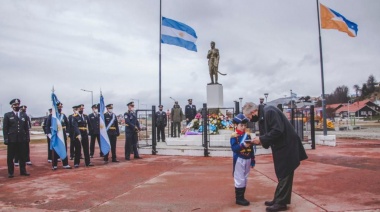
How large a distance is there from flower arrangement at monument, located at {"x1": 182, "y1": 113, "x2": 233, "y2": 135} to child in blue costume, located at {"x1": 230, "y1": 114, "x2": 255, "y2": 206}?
896 centimetres

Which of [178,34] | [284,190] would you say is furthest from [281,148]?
[178,34]

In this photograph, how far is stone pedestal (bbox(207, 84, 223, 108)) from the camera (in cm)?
1698

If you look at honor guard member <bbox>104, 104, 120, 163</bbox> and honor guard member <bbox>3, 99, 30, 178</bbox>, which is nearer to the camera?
honor guard member <bbox>3, 99, 30, 178</bbox>

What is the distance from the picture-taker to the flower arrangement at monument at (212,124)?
1468 centimetres

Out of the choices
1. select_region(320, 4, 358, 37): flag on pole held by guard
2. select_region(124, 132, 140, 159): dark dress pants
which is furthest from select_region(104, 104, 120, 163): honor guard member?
select_region(320, 4, 358, 37): flag on pole held by guard

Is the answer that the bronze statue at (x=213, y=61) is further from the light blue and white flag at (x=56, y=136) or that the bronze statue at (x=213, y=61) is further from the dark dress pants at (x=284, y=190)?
the dark dress pants at (x=284, y=190)

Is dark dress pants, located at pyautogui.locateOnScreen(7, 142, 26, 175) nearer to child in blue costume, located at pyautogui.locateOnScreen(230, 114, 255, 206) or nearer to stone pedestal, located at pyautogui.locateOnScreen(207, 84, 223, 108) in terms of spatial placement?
child in blue costume, located at pyautogui.locateOnScreen(230, 114, 255, 206)

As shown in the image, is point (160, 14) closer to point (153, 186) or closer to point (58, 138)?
point (58, 138)

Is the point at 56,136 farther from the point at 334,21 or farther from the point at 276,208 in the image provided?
the point at 334,21

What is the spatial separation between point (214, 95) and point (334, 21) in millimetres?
6614

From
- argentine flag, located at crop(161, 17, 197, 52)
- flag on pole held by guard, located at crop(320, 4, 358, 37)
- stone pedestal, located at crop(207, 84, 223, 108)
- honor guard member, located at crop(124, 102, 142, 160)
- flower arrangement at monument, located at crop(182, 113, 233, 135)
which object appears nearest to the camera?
honor guard member, located at crop(124, 102, 142, 160)

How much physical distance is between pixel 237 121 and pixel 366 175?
13.1 feet

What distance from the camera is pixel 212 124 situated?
14750 millimetres

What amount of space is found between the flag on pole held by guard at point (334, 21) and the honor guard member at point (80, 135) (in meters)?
11.5
